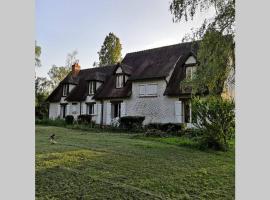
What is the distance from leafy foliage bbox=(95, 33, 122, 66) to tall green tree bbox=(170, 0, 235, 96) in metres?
1.14

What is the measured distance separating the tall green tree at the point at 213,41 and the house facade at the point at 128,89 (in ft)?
9.60

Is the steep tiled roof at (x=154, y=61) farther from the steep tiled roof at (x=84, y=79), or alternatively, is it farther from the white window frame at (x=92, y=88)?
the white window frame at (x=92, y=88)

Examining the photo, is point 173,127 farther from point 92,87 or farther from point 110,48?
point 92,87

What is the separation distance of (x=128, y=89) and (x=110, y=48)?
4.37 m

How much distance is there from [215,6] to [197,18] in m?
0.36

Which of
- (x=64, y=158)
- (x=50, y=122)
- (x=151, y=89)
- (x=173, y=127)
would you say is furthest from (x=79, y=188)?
(x=151, y=89)

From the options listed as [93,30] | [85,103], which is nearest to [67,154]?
[93,30]

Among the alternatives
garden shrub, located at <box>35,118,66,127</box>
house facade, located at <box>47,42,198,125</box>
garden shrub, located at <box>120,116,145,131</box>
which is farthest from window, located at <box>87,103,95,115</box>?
garden shrub, located at <box>35,118,66,127</box>

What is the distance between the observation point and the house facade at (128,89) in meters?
7.36

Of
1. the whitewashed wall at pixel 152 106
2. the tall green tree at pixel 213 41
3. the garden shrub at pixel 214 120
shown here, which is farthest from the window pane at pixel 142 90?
the tall green tree at pixel 213 41

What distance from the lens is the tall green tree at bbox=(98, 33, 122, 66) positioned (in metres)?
4.27

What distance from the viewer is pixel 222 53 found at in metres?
3.22

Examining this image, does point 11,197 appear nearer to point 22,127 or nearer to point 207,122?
point 22,127
